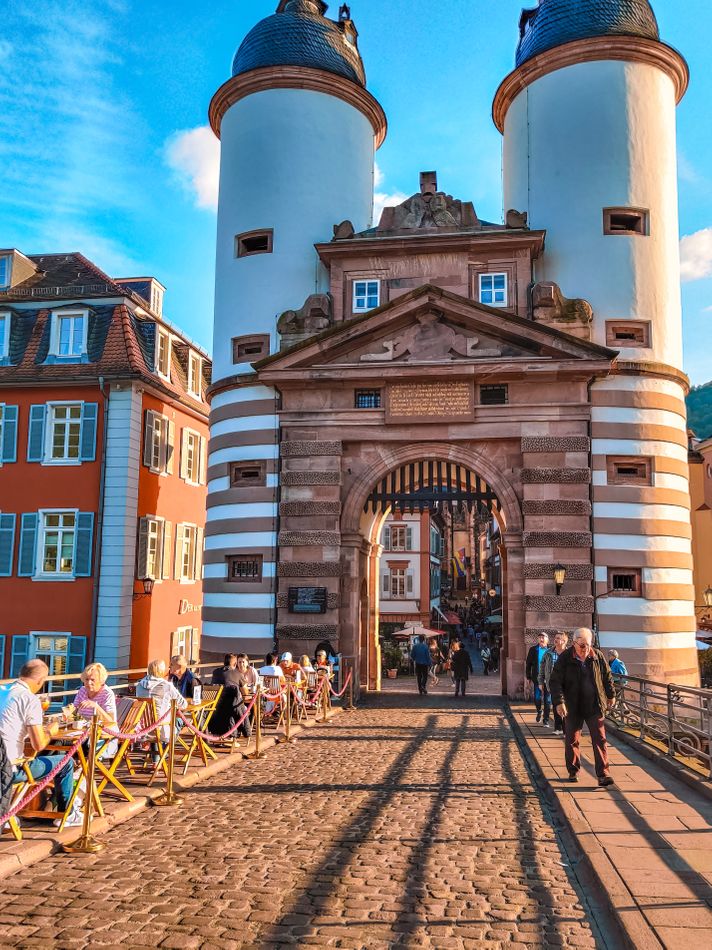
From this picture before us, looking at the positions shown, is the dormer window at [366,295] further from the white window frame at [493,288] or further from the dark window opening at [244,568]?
the dark window opening at [244,568]

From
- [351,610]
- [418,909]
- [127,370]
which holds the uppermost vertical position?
[127,370]

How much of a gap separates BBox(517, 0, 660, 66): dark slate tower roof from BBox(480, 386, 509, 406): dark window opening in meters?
10.6

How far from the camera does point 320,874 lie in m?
6.84

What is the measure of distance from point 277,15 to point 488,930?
27.8 meters

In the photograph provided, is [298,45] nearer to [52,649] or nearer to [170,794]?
[52,649]

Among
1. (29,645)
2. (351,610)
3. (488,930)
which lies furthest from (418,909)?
(29,645)

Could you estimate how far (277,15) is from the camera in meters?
27.0

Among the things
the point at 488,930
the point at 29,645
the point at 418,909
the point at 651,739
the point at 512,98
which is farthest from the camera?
the point at 512,98

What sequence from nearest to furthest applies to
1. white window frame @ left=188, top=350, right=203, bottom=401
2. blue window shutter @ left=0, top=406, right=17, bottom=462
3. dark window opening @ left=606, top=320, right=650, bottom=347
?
1. dark window opening @ left=606, top=320, right=650, bottom=347
2. blue window shutter @ left=0, top=406, right=17, bottom=462
3. white window frame @ left=188, top=350, right=203, bottom=401

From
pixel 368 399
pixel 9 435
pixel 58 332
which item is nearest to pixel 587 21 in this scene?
pixel 368 399

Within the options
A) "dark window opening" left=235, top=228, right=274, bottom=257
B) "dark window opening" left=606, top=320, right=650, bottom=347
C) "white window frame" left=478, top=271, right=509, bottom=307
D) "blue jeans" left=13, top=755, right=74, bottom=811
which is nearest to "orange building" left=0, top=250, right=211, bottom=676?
"dark window opening" left=235, top=228, right=274, bottom=257

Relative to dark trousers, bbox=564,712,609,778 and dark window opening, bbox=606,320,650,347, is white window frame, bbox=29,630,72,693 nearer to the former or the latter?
dark window opening, bbox=606,320,650,347

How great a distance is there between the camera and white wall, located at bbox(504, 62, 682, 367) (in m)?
23.3

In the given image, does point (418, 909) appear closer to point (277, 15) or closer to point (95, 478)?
point (95, 478)
